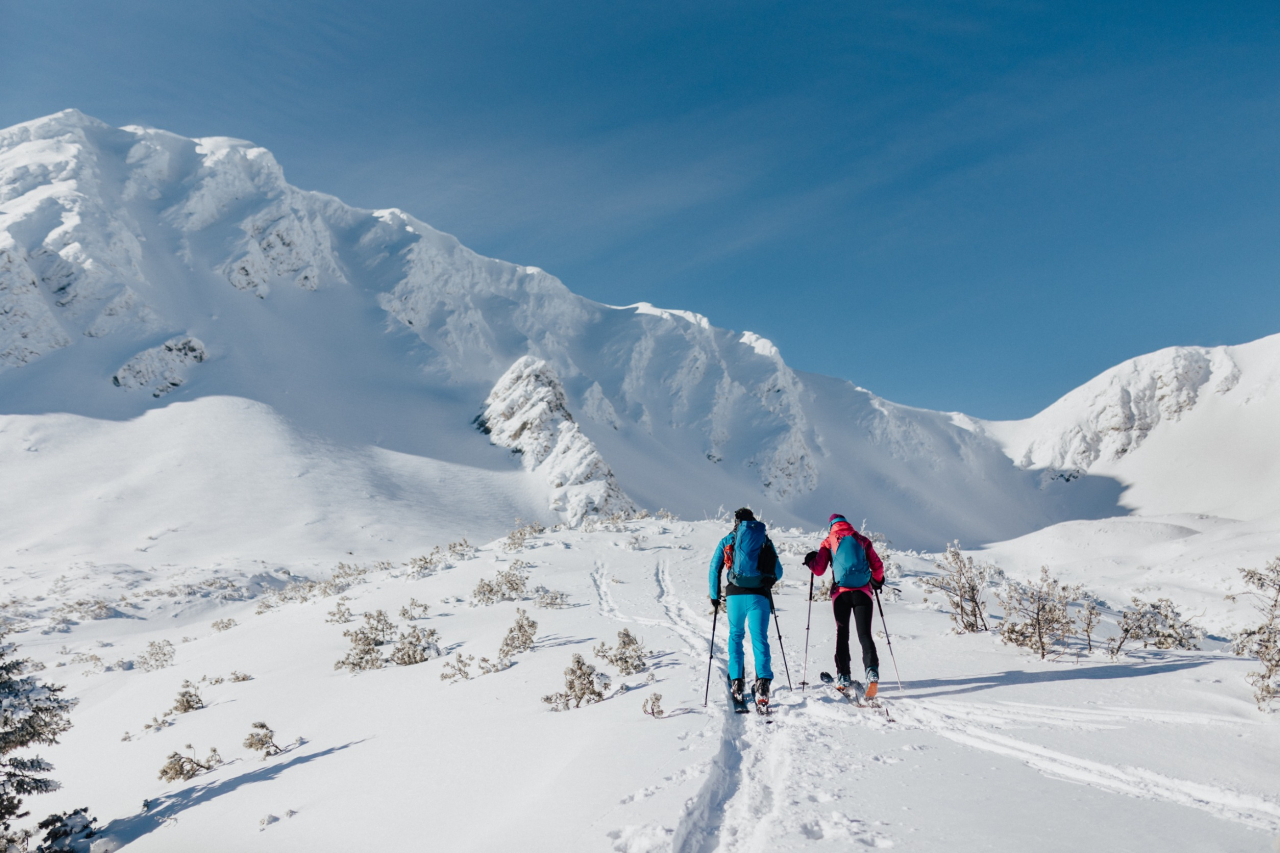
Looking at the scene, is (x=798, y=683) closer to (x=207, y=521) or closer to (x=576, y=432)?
(x=207, y=521)

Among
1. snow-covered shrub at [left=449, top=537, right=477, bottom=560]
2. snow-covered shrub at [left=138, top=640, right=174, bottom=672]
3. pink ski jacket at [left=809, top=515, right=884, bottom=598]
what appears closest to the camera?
pink ski jacket at [left=809, top=515, right=884, bottom=598]

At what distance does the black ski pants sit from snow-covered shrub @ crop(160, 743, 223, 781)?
6541 mm

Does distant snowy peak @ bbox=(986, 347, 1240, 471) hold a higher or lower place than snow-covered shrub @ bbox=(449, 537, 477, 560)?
higher

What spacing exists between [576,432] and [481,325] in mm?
25391

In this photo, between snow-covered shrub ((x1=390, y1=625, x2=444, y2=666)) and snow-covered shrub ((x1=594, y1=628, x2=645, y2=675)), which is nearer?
snow-covered shrub ((x1=594, y1=628, x2=645, y2=675))

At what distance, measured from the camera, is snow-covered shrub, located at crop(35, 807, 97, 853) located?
5133mm

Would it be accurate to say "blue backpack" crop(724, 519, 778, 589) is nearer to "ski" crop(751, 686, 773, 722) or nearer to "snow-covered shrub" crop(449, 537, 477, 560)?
"ski" crop(751, 686, 773, 722)

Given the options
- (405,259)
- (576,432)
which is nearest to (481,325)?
(405,259)

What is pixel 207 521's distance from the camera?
93.4 feet

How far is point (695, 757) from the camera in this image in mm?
4332

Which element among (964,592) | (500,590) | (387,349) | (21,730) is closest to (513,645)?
(500,590)

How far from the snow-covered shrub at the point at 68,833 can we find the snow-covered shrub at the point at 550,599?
6.68 meters

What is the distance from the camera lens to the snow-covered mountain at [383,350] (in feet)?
131

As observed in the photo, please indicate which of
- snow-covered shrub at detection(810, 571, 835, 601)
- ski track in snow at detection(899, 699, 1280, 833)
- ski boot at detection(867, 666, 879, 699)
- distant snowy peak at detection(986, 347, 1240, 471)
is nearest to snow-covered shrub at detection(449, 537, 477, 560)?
snow-covered shrub at detection(810, 571, 835, 601)
